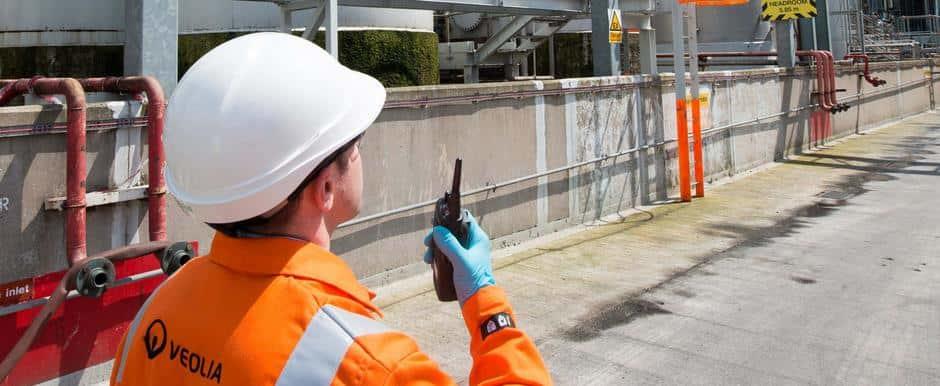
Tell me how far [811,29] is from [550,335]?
14.9 m

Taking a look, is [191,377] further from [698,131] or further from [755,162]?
[755,162]

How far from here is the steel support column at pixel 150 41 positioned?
4.49 meters

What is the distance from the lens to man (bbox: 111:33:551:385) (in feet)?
3.71

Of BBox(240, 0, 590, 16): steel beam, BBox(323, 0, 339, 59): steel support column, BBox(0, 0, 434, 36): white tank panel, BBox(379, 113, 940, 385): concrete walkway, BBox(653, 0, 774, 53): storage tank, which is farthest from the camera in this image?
BBox(653, 0, 774, 53): storage tank

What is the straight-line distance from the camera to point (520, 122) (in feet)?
23.7

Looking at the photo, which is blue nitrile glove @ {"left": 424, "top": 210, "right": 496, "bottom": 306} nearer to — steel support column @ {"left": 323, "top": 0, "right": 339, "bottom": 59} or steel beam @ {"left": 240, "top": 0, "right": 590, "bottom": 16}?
steel support column @ {"left": 323, "top": 0, "right": 339, "bottom": 59}

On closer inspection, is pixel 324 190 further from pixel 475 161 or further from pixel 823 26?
pixel 823 26

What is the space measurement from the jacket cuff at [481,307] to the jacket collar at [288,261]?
331mm

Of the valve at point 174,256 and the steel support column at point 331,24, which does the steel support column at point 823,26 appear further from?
the valve at point 174,256

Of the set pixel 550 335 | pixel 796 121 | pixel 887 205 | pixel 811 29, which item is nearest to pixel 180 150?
pixel 550 335

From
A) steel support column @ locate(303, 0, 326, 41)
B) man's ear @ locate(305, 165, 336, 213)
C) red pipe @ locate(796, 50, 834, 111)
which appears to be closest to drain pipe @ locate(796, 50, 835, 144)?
red pipe @ locate(796, 50, 834, 111)

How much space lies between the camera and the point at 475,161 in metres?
6.67

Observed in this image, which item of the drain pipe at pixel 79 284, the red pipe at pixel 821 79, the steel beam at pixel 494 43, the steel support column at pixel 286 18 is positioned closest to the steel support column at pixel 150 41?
the drain pipe at pixel 79 284

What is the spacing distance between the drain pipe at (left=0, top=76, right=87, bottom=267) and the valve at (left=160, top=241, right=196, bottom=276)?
16.5 inches
